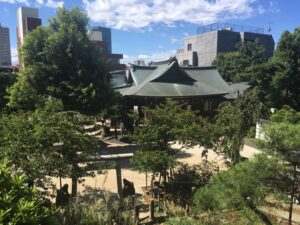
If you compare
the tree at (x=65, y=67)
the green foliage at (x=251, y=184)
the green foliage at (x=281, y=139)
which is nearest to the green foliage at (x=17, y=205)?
the green foliage at (x=251, y=184)

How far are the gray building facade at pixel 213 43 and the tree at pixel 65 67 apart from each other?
3839 centimetres

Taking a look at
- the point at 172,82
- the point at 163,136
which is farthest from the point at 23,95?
the point at 172,82

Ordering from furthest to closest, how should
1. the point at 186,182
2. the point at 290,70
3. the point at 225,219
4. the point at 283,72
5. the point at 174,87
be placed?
the point at 174,87
the point at 290,70
the point at 283,72
the point at 186,182
the point at 225,219

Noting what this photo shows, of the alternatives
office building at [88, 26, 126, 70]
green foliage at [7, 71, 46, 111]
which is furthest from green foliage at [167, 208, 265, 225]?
office building at [88, 26, 126, 70]

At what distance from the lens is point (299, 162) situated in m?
5.21

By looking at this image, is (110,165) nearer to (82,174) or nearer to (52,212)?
(82,174)

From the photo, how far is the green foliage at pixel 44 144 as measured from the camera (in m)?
5.75

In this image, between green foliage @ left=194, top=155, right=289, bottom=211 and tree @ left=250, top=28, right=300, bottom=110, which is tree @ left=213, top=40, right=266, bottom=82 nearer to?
tree @ left=250, top=28, right=300, bottom=110

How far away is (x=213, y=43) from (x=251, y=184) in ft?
156

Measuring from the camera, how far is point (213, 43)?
49750mm

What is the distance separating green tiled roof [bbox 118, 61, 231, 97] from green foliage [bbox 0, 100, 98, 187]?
1251 cm

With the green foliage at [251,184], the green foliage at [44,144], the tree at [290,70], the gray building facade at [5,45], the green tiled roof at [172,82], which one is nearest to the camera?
the green foliage at [251,184]

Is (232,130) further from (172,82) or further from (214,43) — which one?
(214,43)

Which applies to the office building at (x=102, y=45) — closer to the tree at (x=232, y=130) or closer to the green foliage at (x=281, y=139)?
the tree at (x=232, y=130)
